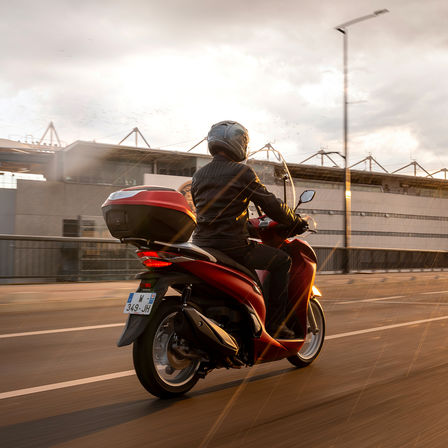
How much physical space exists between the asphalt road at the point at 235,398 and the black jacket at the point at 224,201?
1.10 metres

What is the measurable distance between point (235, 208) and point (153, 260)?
76 cm

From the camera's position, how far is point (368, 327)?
7.65 m

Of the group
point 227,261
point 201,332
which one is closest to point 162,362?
point 201,332

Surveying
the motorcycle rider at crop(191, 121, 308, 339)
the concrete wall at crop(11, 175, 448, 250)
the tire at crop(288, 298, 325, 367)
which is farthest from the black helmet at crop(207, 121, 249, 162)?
the concrete wall at crop(11, 175, 448, 250)

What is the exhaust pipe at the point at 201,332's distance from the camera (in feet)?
12.1

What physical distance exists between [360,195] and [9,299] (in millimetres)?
61567

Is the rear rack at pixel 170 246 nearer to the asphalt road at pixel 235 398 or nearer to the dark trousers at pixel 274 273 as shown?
the dark trousers at pixel 274 273

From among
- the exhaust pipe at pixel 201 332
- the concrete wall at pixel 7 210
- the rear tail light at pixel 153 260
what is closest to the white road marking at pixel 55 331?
Result: the rear tail light at pixel 153 260

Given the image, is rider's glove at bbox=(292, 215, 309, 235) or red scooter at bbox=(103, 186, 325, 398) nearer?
red scooter at bbox=(103, 186, 325, 398)

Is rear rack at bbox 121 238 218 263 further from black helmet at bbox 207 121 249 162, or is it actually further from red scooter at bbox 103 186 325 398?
black helmet at bbox 207 121 249 162

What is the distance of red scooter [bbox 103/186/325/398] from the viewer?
12.0 ft

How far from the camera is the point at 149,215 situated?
3650 millimetres

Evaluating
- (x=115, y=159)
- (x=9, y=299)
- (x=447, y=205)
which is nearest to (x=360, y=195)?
(x=447, y=205)

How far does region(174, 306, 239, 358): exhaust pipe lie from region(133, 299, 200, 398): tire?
0.33 ft
